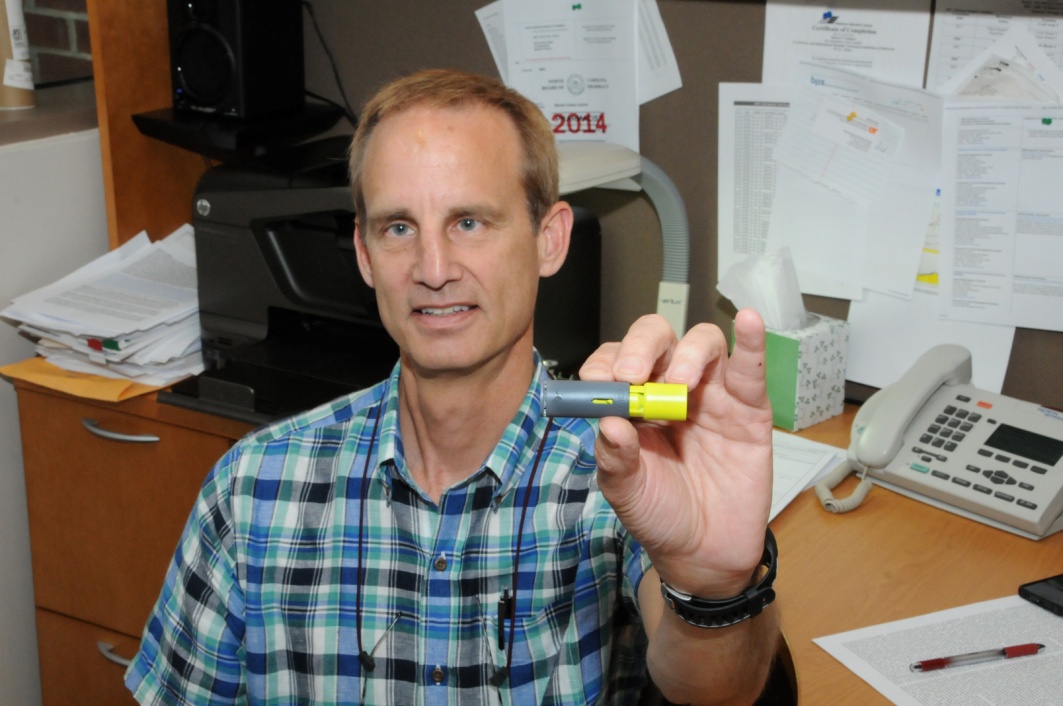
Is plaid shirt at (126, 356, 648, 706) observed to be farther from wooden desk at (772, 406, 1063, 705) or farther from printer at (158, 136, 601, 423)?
printer at (158, 136, 601, 423)

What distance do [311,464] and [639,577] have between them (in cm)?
41

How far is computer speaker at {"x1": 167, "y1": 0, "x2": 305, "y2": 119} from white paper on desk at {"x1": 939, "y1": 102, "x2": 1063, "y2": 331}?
1207mm

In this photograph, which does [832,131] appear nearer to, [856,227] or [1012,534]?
[856,227]

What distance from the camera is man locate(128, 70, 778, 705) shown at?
1.14 meters

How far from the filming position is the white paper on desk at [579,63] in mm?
1840

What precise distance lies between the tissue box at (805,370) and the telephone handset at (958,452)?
0.34ft

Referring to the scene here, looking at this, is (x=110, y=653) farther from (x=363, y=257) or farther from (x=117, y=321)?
(x=363, y=257)

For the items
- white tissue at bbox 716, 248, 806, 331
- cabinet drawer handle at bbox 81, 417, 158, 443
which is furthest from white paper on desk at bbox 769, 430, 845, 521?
cabinet drawer handle at bbox 81, 417, 158, 443

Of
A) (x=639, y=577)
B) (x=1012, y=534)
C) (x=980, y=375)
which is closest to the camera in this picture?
(x=639, y=577)

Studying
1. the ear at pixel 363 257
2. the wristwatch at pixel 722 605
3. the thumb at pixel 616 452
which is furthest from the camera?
the ear at pixel 363 257

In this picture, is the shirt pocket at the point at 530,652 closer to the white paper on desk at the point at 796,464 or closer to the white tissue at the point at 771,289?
the white paper on desk at the point at 796,464

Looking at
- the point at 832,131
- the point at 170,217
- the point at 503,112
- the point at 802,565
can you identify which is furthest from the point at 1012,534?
the point at 170,217

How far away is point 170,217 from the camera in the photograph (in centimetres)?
221

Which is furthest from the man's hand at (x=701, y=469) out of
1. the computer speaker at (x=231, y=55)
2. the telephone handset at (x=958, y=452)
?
the computer speaker at (x=231, y=55)
